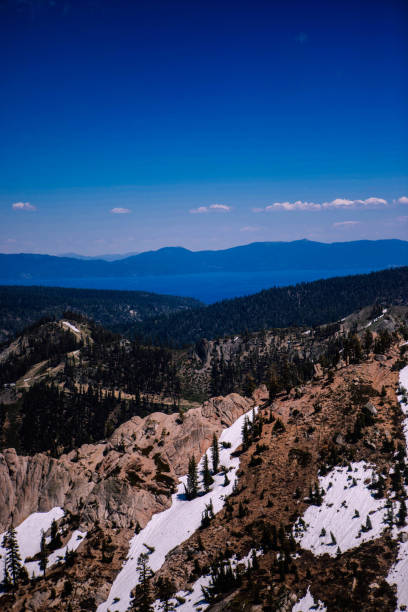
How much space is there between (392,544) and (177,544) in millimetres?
23207

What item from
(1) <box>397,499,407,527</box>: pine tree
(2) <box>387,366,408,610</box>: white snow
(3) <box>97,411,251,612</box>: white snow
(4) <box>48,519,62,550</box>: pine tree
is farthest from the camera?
(4) <box>48,519,62,550</box>: pine tree

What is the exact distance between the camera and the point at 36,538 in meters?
49.8

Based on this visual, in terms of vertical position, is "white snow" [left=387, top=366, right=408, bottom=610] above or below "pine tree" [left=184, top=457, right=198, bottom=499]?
above

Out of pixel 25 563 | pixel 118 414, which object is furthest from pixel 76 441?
pixel 25 563

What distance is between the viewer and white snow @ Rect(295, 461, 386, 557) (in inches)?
1287

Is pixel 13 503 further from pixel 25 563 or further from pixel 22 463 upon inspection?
pixel 25 563

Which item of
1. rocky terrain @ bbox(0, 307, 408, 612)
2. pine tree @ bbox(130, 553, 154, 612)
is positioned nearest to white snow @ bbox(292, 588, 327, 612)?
rocky terrain @ bbox(0, 307, 408, 612)

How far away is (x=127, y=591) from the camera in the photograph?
36500mm

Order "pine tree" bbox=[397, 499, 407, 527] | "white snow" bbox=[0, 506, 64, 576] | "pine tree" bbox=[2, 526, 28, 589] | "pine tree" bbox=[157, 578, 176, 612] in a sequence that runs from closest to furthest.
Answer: "pine tree" bbox=[397, 499, 407, 527] < "pine tree" bbox=[157, 578, 176, 612] < "pine tree" bbox=[2, 526, 28, 589] < "white snow" bbox=[0, 506, 64, 576]

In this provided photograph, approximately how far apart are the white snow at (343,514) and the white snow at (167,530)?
13198 mm

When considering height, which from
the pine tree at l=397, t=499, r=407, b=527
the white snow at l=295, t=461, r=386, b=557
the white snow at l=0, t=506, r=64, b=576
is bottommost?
the white snow at l=0, t=506, r=64, b=576

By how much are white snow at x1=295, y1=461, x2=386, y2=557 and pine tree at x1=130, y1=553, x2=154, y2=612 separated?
598 inches

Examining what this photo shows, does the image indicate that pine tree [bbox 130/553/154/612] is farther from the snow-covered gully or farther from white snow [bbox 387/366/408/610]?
white snow [bbox 387/366/408/610]

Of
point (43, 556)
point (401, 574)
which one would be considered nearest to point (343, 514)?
point (401, 574)
